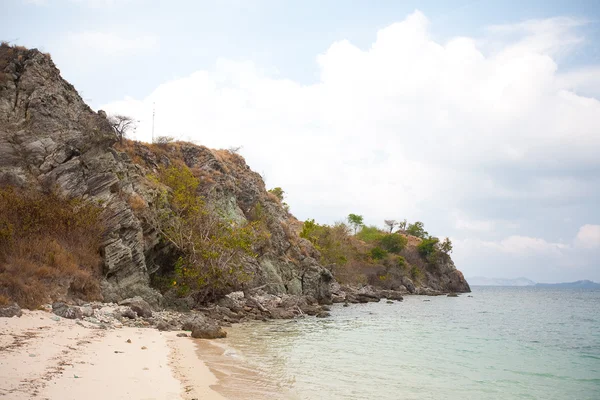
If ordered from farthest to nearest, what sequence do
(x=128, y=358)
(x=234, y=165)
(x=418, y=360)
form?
(x=234, y=165) → (x=418, y=360) → (x=128, y=358)

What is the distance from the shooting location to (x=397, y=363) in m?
15.9

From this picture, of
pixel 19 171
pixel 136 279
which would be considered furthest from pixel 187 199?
pixel 19 171

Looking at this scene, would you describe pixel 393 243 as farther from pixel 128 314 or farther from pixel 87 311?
pixel 87 311

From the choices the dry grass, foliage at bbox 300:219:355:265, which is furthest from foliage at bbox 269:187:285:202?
the dry grass

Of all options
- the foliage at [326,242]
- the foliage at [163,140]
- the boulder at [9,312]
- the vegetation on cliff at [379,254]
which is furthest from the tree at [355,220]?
the boulder at [9,312]

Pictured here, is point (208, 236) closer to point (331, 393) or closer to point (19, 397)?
point (331, 393)

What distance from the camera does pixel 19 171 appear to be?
76.9ft

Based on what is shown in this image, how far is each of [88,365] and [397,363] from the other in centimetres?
1126

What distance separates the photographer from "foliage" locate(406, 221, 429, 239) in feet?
397

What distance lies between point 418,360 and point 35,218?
19839 mm

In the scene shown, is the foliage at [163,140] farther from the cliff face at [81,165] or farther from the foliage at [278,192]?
the foliage at [278,192]

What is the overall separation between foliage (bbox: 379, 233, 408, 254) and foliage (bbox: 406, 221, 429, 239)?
21.7 m

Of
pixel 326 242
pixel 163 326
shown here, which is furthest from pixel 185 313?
pixel 326 242

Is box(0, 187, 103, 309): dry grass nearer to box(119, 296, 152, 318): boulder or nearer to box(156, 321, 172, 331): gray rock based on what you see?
box(119, 296, 152, 318): boulder
